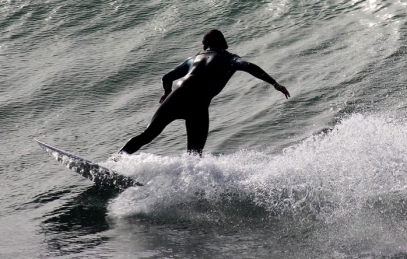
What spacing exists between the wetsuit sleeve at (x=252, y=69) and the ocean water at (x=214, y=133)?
0.92 metres

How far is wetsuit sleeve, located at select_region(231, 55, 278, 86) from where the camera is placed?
28.2ft

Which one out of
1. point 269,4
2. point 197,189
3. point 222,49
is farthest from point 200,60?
point 269,4

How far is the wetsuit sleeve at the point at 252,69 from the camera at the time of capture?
339 inches

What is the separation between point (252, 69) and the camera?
8.66m

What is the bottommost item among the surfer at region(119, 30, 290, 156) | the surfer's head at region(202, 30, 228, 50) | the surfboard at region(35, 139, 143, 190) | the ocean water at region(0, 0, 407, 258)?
the ocean water at region(0, 0, 407, 258)

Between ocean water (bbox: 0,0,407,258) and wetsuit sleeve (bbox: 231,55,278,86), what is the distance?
0.92m

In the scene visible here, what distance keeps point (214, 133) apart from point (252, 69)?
8.80 feet

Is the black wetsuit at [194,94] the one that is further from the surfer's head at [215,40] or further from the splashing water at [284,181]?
the splashing water at [284,181]

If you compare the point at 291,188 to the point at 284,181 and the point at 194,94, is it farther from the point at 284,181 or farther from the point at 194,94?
the point at 194,94

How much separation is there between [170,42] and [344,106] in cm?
455

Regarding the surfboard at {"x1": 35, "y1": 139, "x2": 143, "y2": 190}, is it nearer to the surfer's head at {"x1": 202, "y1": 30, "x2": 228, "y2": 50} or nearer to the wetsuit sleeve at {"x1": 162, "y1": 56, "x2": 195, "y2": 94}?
the wetsuit sleeve at {"x1": 162, "y1": 56, "x2": 195, "y2": 94}

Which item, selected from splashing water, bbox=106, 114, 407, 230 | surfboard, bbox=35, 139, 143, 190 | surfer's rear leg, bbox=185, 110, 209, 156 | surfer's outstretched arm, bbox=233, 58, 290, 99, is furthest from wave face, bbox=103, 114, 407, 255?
surfer's outstretched arm, bbox=233, 58, 290, 99

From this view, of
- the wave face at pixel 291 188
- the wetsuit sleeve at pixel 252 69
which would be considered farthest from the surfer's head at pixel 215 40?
the wave face at pixel 291 188

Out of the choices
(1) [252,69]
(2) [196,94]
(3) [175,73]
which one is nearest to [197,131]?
(2) [196,94]
